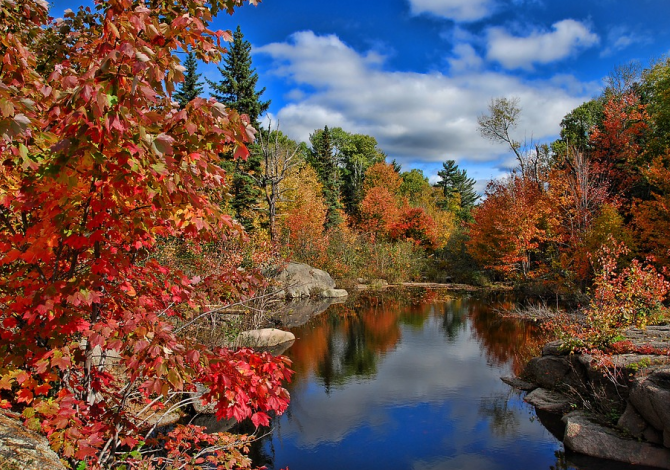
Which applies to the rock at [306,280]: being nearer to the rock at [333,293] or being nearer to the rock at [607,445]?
the rock at [333,293]

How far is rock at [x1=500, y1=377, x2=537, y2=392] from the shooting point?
9477mm

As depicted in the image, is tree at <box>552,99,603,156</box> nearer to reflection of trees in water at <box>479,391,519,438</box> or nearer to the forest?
reflection of trees in water at <box>479,391,519,438</box>

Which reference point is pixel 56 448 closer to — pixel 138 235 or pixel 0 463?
pixel 0 463

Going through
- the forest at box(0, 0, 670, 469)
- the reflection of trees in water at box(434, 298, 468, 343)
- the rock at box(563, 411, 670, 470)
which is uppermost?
the forest at box(0, 0, 670, 469)

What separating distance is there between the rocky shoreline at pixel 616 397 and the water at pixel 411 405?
0.33m

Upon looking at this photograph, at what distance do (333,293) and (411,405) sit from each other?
1387cm

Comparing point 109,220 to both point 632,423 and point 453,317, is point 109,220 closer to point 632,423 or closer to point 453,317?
point 632,423

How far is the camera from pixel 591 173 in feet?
69.6

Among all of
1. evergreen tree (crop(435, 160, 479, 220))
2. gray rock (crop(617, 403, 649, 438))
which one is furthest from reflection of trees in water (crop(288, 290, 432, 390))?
evergreen tree (crop(435, 160, 479, 220))

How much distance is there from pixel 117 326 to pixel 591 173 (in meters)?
23.4

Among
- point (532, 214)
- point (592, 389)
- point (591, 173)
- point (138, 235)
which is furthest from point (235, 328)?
point (591, 173)

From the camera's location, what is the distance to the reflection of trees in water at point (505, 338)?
11.6 metres

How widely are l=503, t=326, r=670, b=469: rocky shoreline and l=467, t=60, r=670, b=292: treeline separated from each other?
8.50 m

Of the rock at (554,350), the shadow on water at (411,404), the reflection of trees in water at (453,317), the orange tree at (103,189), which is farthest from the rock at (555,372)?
the orange tree at (103,189)
